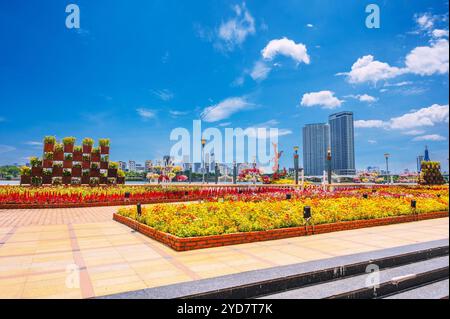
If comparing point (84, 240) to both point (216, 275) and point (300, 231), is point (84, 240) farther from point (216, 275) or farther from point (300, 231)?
point (300, 231)

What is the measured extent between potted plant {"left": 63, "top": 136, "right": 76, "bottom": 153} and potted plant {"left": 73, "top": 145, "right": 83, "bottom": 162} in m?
0.28

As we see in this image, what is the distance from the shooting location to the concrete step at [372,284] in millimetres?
4441

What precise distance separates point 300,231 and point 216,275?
13.1 ft

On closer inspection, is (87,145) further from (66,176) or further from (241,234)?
(241,234)

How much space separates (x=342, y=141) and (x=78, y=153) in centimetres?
8619

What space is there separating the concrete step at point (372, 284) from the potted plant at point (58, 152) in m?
24.1

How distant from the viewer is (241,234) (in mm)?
7359

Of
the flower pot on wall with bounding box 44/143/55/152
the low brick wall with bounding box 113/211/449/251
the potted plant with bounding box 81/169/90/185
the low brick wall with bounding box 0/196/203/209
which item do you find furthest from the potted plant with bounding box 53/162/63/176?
the low brick wall with bounding box 113/211/449/251

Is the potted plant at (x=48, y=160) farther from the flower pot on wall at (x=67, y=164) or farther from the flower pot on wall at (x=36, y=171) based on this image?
the flower pot on wall at (x=67, y=164)

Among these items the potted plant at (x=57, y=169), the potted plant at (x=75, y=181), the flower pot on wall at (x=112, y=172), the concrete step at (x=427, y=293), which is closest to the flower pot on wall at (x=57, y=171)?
the potted plant at (x=57, y=169)

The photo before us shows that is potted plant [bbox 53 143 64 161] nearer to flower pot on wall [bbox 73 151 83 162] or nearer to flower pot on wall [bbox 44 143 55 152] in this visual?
flower pot on wall [bbox 44 143 55 152]

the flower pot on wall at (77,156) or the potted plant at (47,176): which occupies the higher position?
the flower pot on wall at (77,156)
